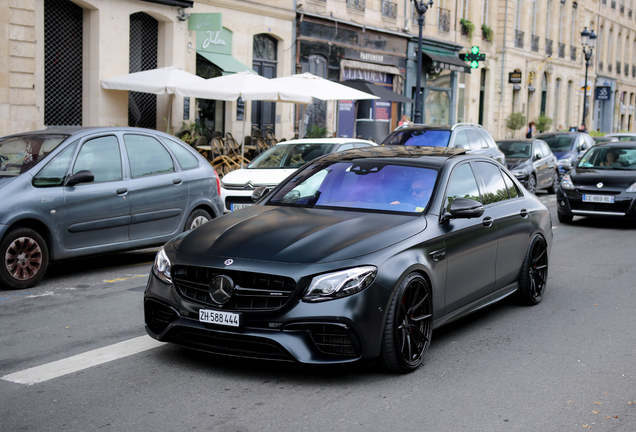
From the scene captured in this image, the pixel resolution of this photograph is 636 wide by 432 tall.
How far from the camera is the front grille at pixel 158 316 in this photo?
5.04 meters

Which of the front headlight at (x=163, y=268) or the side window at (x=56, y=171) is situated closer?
the front headlight at (x=163, y=268)

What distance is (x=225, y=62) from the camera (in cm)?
2200

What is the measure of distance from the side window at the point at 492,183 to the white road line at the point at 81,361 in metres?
3.08

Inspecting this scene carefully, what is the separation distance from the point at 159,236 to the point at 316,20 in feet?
59.8

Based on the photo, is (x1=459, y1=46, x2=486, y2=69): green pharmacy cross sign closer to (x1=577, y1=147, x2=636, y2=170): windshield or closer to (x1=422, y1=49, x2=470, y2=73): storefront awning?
(x1=422, y1=49, x2=470, y2=73): storefront awning

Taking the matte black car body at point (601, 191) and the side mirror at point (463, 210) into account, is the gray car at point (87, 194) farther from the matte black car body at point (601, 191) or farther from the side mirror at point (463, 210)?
the matte black car body at point (601, 191)

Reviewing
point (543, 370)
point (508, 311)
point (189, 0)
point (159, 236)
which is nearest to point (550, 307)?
point (508, 311)

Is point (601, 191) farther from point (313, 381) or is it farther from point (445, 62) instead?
point (445, 62)

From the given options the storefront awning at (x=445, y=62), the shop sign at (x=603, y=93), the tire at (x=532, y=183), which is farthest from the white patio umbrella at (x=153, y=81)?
the shop sign at (x=603, y=93)

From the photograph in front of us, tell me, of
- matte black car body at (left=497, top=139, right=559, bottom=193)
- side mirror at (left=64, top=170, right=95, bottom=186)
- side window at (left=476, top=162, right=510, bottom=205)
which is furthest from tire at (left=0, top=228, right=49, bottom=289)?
matte black car body at (left=497, top=139, right=559, bottom=193)

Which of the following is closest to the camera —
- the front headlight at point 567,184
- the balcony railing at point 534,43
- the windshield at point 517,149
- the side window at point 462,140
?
the front headlight at point 567,184

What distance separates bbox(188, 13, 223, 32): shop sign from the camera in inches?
794

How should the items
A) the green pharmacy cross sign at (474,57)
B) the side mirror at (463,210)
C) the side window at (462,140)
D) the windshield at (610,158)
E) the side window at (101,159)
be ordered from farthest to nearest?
1. the green pharmacy cross sign at (474,57)
2. the side window at (462,140)
3. the windshield at (610,158)
4. the side window at (101,159)
5. the side mirror at (463,210)

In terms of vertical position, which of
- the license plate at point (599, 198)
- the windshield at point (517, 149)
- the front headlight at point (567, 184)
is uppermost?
the windshield at point (517, 149)
